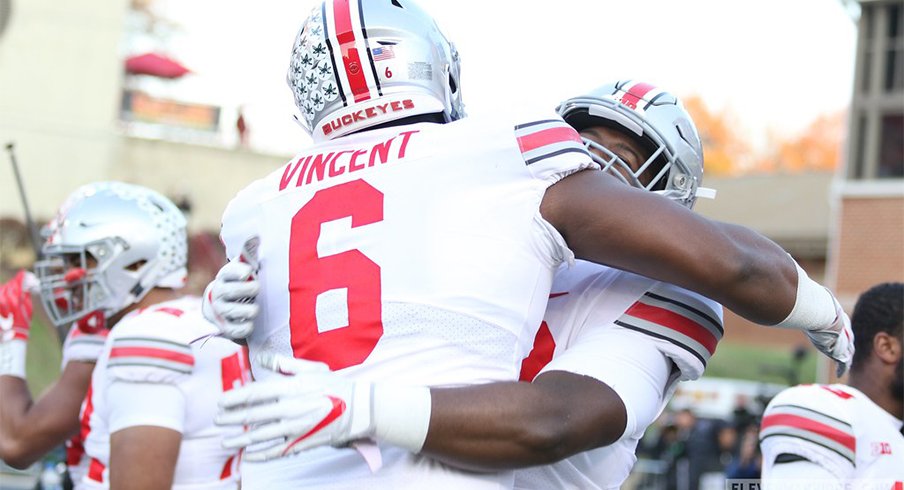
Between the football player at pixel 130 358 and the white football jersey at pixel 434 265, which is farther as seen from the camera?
the football player at pixel 130 358

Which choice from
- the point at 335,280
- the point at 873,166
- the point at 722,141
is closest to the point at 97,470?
the point at 335,280

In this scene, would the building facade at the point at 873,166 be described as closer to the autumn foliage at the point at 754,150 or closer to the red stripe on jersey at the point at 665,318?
the red stripe on jersey at the point at 665,318

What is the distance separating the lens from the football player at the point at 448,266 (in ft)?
7.45

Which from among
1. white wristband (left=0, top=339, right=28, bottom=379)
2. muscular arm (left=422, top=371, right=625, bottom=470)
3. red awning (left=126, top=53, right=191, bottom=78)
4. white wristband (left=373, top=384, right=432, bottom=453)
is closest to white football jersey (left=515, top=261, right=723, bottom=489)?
muscular arm (left=422, top=371, right=625, bottom=470)

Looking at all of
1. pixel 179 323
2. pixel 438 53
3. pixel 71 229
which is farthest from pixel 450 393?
pixel 71 229

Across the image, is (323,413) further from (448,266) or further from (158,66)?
(158,66)

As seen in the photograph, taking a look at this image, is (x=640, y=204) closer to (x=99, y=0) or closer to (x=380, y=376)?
(x=380, y=376)

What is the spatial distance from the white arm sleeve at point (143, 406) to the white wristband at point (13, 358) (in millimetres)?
847

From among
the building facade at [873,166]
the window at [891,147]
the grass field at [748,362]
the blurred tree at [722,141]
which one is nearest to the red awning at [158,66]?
the grass field at [748,362]

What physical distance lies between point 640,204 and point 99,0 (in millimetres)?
22457

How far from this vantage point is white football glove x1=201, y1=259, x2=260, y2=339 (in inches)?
97.3

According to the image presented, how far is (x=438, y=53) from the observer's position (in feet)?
8.55

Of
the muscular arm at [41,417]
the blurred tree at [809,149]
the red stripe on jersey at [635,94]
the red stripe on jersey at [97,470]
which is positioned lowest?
the blurred tree at [809,149]

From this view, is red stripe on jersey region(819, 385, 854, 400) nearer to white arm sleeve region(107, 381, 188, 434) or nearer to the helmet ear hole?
white arm sleeve region(107, 381, 188, 434)
